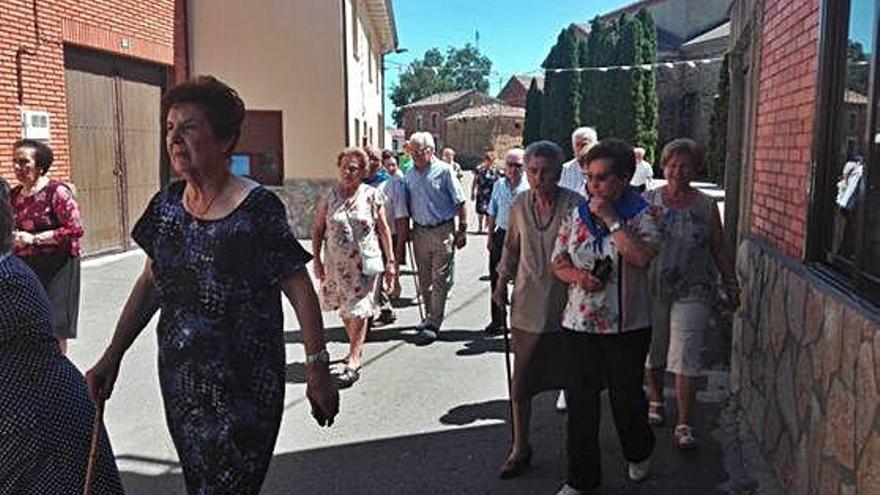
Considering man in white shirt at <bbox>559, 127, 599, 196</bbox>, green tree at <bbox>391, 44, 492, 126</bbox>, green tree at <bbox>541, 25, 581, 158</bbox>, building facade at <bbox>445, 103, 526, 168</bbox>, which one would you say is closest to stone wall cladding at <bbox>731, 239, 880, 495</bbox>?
man in white shirt at <bbox>559, 127, 599, 196</bbox>

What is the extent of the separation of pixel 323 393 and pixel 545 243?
1828mm

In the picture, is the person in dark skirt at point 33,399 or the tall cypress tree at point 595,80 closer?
the person in dark skirt at point 33,399

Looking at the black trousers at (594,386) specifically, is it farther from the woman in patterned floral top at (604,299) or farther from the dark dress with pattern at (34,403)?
the dark dress with pattern at (34,403)

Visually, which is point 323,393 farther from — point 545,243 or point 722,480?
point 722,480

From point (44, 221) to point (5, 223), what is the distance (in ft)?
9.10

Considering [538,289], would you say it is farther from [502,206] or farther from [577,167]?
[502,206]

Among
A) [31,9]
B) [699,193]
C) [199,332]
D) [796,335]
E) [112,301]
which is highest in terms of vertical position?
[31,9]

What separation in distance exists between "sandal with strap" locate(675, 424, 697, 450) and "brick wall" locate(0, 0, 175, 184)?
818 cm

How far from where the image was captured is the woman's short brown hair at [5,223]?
248 centimetres

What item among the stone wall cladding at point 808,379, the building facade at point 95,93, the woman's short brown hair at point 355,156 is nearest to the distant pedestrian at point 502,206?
the woman's short brown hair at point 355,156

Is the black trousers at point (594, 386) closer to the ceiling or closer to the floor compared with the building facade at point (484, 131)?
closer to the floor

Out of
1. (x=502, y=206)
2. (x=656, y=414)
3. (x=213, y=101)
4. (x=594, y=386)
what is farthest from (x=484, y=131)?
(x=213, y=101)

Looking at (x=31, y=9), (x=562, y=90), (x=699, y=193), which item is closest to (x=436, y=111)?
(x=562, y=90)

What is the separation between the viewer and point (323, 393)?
2619 millimetres
